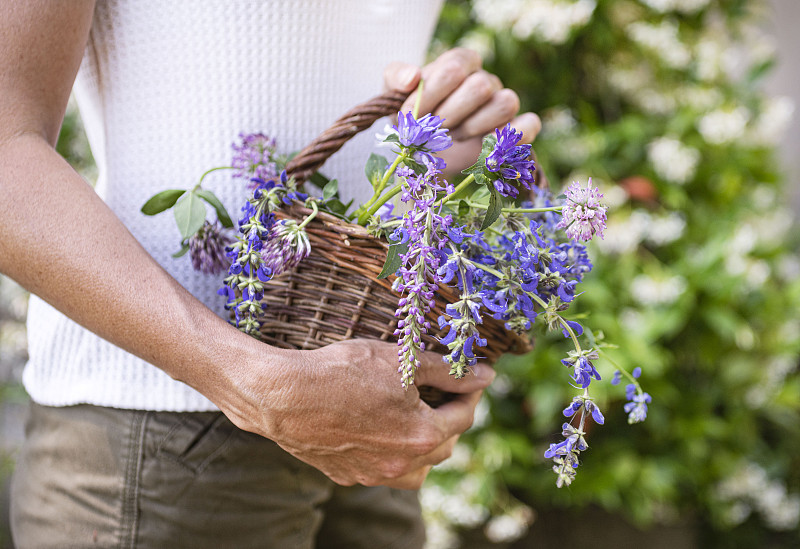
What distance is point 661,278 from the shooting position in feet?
5.32

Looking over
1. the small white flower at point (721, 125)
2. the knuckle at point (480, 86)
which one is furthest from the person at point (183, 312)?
the small white flower at point (721, 125)

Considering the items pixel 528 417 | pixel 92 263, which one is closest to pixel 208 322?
pixel 92 263

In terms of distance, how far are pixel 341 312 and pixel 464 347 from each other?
0.54 feet

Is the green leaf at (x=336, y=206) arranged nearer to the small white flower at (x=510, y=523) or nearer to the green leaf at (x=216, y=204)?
the green leaf at (x=216, y=204)

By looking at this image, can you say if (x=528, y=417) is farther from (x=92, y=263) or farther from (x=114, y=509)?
(x=92, y=263)

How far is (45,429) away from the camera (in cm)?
78

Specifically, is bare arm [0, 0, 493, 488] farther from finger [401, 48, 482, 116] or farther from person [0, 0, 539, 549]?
finger [401, 48, 482, 116]

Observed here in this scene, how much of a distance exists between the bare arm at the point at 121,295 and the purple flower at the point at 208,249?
72 mm

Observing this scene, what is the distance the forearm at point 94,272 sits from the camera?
0.56m

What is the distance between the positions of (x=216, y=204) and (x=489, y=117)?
0.32 metres

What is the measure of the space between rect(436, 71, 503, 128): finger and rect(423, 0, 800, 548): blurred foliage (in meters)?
1.00

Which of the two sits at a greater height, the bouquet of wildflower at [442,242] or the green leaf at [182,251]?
the bouquet of wildflower at [442,242]

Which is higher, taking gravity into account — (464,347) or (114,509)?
(464,347)

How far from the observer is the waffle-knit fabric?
0.73 meters
